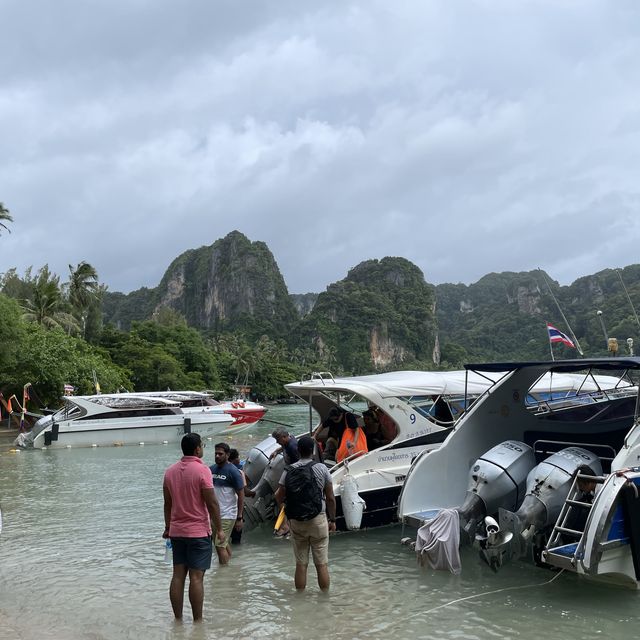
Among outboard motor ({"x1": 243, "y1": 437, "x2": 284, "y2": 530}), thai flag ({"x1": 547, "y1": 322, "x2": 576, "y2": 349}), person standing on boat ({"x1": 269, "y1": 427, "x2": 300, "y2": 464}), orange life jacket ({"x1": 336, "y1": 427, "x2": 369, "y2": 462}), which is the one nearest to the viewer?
person standing on boat ({"x1": 269, "y1": 427, "x2": 300, "y2": 464})

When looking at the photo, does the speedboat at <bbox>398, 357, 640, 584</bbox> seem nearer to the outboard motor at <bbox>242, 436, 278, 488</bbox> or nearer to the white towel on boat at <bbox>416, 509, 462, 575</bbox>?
the white towel on boat at <bbox>416, 509, 462, 575</bbox>

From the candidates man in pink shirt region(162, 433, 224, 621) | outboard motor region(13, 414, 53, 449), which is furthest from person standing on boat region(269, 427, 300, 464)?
outboard motor region(13, 414, 53, 449)

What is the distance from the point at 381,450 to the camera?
30.6 feet

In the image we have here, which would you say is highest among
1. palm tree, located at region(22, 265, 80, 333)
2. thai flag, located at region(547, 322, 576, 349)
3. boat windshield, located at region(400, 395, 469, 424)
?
palm tree, located at region(22, 265, 80, 333)

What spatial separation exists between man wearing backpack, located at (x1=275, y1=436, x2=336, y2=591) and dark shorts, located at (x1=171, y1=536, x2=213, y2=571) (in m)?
1.07

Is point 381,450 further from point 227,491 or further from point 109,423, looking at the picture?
point 109,423

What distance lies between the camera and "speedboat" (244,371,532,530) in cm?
899

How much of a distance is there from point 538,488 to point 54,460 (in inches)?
698

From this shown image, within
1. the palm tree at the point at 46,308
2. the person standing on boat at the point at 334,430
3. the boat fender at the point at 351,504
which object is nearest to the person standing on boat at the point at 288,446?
the boat fender at the point at 351,504

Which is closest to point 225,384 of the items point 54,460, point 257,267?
point 54,460

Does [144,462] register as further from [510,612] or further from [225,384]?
[225,384]

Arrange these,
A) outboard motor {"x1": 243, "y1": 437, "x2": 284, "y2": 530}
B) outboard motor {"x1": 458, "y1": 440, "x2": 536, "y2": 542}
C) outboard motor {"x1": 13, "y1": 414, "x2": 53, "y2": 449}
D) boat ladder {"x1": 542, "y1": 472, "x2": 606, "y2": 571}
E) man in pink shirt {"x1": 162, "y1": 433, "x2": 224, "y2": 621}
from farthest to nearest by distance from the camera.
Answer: outboard motor {"x1": 13, "y1": 414, "x2": 53, "y2": 449} → outboard motor {"x1": 243, "y1": 437, "x2": 284, "y2": 530} → outboard motor {"x1": 458, "y1": 440, "x2": 536, "y2": 542} → boat ladder {"x1": 542, "y1": 472, "x2": 606, "y2": 571} → man in pink shirt {"x1": 162, "y1": 433, "x2": 224, "y2": 621}

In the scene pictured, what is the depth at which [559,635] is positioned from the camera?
554 cm

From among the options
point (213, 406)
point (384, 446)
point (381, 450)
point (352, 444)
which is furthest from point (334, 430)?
point (213, 406)
